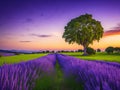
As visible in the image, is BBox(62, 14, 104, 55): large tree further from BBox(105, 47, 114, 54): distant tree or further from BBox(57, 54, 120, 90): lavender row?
BBox(57, 54, 120, 90): lavender row

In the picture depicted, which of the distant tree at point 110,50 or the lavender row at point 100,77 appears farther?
the distant tree at point 110,50

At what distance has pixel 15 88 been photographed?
2533mm

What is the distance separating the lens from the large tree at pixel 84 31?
48.9 m

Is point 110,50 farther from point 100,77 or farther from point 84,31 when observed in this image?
point 100,77

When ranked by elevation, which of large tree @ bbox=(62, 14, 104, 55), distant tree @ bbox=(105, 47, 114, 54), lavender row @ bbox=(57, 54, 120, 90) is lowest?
lavender row @ bbox=(57, 54, 120, 90)

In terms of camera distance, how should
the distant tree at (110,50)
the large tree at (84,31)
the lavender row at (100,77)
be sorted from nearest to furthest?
the lavender row at (100,77), the large tree at (84,31), the distant tree at (110,50)

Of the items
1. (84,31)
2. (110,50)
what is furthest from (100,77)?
(110,50)

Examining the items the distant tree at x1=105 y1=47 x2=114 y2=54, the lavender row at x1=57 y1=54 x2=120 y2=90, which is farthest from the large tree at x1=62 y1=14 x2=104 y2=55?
the lavender row at x1=57 y1=54 x2=120 y2=90

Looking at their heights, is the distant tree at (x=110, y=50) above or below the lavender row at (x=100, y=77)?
above

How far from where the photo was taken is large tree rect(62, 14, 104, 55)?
48938 mm

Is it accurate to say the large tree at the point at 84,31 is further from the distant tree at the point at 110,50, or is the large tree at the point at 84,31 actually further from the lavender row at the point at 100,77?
Result: the lavender row at the point at 100,77

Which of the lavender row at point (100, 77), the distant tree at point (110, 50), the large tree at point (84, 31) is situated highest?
the large tree at point (84, 31)

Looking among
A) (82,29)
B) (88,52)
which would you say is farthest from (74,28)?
(88,52)

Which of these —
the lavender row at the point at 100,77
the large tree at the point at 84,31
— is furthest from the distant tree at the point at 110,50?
the lavender row at the point at 100,77
